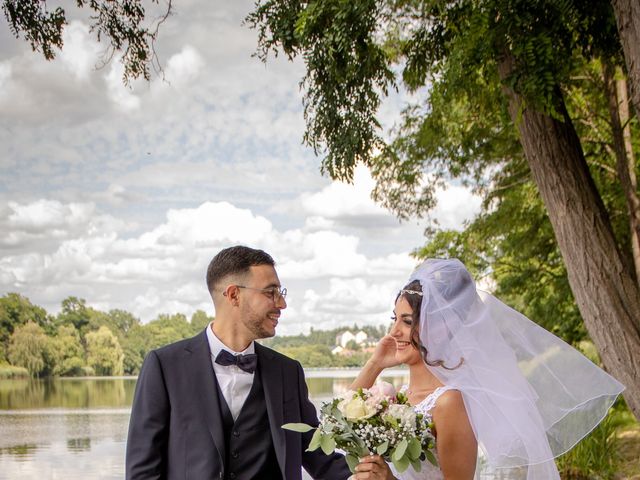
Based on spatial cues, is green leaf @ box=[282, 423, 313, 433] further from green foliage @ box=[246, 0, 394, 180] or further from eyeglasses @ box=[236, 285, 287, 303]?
green foliage @ box=[246, 0, 394, 180]

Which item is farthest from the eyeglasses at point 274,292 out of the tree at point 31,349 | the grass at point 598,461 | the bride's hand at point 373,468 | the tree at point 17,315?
the tree at point 17,315

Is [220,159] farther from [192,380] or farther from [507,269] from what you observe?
[192,380]

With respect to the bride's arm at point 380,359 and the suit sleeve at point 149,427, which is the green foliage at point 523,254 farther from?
the suit sleeve at point 149,427

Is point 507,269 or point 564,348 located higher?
point 507,269

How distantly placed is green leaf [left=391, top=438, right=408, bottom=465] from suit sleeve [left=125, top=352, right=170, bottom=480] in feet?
2.89

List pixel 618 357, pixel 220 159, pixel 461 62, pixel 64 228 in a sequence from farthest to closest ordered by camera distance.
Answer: pixel 220 159 → pixel 64 228 → pixel 618 357 → pixel 461 62

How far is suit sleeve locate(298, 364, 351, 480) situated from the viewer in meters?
3.43

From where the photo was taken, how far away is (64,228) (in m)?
69.2

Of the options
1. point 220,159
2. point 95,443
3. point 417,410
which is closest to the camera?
point 417,410

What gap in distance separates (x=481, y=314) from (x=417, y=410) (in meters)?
0.57

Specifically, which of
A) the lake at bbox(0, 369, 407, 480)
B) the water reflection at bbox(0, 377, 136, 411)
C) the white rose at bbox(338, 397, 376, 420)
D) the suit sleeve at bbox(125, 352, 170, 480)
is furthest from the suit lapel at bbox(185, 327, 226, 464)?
the water reflection at bbox(0, 377, 136, 411)

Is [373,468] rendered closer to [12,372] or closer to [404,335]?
[404,335]

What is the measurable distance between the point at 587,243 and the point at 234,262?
4300mm

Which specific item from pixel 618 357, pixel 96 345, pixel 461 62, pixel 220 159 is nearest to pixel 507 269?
pixel 618 357
